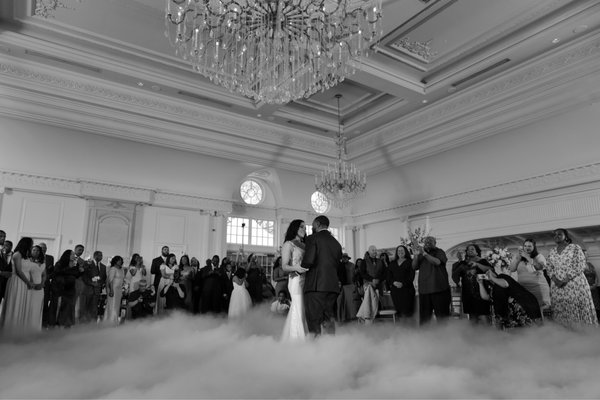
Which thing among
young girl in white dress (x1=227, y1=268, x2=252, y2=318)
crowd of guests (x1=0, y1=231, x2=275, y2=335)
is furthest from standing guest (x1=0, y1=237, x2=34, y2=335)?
young girl in white dress (x1=227, y1=268, x2=252, y2=318)

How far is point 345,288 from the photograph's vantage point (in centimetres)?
824

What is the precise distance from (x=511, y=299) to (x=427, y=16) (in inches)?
226

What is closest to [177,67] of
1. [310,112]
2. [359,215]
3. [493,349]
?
[310,112]

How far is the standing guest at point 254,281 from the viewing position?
9.07 metres

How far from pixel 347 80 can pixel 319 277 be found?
296 inches

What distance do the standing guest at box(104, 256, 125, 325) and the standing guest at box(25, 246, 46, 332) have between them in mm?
1665

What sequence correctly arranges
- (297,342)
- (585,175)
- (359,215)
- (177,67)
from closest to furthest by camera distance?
(297,342)
(585,175)
(177,67)
(359,215)

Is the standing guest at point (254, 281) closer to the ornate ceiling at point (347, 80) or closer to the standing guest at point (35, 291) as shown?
the standing guest at point (35, 291)

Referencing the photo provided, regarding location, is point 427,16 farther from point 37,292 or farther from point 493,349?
point 37,292

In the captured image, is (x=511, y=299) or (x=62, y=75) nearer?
(x=511, y=299)

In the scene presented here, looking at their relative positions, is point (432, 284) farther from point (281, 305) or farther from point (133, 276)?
point (133, 276)

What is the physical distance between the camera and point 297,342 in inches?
169

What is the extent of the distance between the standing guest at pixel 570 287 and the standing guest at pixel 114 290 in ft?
24.3

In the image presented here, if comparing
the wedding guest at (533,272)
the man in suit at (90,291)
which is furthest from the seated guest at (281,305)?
the wedding guest at (533,272)
